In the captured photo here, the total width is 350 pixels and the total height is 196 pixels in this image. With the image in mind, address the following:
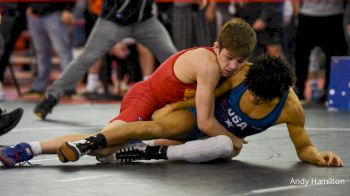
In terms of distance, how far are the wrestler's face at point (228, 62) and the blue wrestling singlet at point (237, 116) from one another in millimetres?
140

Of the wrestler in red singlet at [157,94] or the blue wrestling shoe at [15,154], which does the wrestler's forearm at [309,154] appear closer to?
the wrestler in red singlet at [157,94]

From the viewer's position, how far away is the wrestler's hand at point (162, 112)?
658 centimetres

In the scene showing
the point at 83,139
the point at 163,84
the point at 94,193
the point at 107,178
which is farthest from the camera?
the point at 163,84

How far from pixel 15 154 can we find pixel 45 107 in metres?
3.30

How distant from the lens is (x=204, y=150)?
6.38 m

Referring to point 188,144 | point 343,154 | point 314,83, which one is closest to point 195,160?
point 188,144

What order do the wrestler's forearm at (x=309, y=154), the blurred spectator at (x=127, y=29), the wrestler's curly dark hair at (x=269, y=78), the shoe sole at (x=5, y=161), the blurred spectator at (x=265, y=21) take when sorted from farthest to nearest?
the blurred spectator at (x=265, y=21) → the blurred spectator at (x=127, y=29) → the wrestler's forearm at (x=309, y=154) → the shoe sole at (x=5, y=161) → the wrestler's curly dark hair at (x=269, y=78)

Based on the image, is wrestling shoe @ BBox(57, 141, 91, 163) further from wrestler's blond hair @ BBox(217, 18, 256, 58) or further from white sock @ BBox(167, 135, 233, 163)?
wrestler's blond hair @ BBox(217, 18, 256, 58)

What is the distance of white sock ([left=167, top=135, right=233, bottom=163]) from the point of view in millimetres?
6352

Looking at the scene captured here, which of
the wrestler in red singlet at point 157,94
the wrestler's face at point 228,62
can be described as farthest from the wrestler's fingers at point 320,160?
the wrestler in red singlet at point 157,94

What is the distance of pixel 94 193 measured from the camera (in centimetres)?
534

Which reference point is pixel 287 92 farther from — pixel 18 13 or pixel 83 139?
pixel 18 13

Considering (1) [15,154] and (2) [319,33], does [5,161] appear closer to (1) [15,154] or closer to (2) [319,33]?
(1) [15,154]

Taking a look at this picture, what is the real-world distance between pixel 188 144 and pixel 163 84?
496 mm
